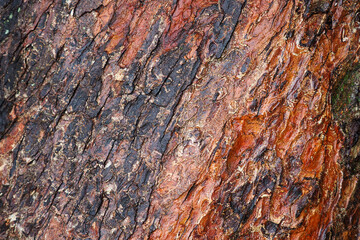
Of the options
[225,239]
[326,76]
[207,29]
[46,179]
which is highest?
[326,76]

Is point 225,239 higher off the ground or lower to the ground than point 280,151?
lower

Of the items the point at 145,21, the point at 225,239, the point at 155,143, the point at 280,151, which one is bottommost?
the point at 225,239

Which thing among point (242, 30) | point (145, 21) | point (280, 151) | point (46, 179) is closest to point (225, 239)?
point (280, 151)

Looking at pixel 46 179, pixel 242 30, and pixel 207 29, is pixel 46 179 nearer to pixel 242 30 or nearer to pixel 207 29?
pixel 207 29

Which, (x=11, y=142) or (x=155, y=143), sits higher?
(x=155, y=143)

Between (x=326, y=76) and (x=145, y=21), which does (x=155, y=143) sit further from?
(x=326, y=76)

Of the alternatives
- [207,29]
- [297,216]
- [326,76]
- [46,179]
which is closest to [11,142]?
[46,179]
